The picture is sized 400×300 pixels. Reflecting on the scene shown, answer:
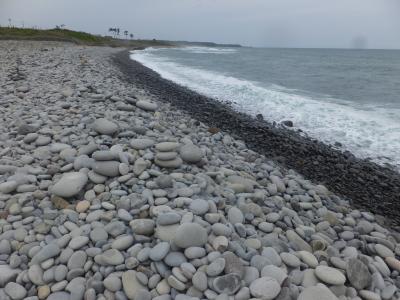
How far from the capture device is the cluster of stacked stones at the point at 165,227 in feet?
10.1

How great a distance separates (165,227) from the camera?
3641 millimetres

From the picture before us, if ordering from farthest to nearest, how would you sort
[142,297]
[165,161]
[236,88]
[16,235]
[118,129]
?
[236,88] < [118,129] < [165,161] < [16,235] < [142,297]

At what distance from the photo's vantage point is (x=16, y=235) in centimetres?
Answer: 363

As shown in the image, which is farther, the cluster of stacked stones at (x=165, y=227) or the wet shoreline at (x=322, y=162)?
the wet shoreline at (x=322, y=162)

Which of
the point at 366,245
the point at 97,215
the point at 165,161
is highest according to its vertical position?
the point at 165,161

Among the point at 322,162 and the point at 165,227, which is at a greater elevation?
the point at 165,227

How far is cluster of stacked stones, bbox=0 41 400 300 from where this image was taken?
3.07 metres

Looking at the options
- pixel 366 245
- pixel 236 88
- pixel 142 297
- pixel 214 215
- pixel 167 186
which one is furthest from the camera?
pixel 236 88

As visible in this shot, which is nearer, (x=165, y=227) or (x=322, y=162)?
(x=165, y=227)

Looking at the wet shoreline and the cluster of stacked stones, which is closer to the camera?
the cluster of stacked stones

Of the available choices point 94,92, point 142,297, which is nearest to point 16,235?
point 142,297

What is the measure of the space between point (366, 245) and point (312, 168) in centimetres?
310

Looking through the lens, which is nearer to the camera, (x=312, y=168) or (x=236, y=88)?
(x=312, y=168)

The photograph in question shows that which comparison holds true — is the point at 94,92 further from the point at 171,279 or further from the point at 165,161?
the point at 171,279
